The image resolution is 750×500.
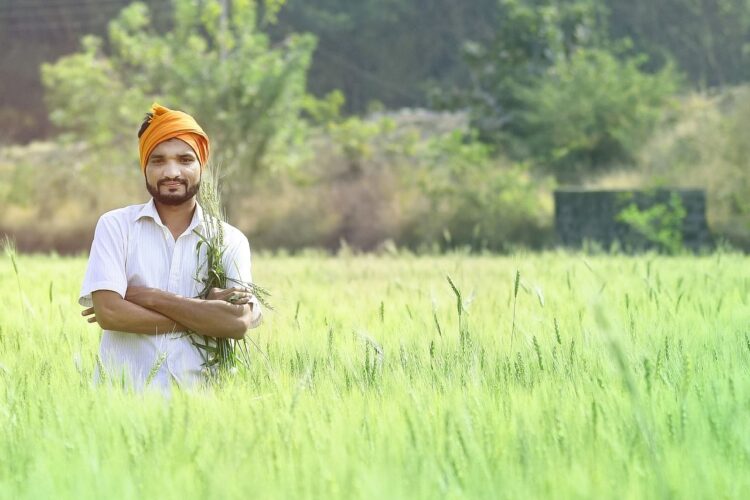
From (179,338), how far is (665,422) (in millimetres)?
1586

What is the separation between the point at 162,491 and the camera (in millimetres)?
1987

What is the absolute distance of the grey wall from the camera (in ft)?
48.9

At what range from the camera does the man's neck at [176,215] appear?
3598 mm

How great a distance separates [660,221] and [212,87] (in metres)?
8.42

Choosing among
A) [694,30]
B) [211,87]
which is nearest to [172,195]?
[211,87]

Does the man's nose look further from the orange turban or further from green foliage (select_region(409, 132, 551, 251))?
green foliage (select_region(409, 132, 551, 251))

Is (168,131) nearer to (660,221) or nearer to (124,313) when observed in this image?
(124,313)

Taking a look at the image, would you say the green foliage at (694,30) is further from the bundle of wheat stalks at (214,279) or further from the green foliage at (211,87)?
the bundle of wheat stalks at (214,279)

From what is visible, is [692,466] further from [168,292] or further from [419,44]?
[419,44]

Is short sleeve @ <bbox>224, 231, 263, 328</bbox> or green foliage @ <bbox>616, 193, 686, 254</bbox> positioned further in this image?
green foliage @ <bbox>616, 193, 686, 254</bbox>

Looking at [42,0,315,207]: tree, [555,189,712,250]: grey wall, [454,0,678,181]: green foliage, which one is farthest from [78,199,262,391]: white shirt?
[454,0,678,181]: green foliage

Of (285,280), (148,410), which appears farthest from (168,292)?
(285,280)

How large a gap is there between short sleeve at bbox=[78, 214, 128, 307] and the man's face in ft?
0.59

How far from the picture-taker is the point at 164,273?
3.61 m
